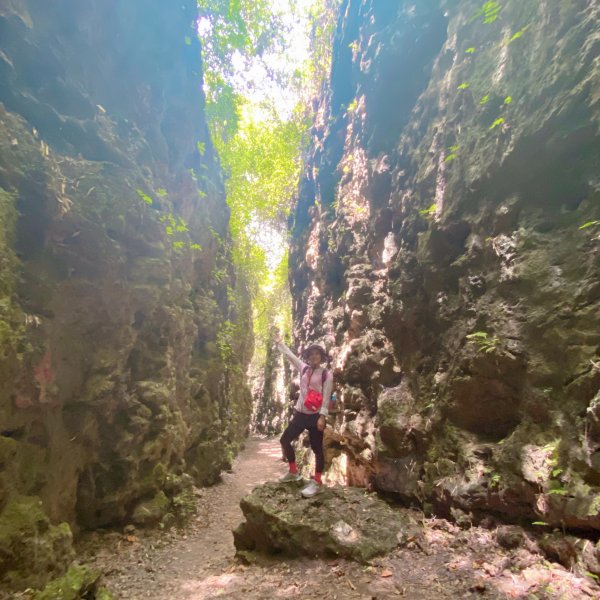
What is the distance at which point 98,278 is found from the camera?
7094 mm

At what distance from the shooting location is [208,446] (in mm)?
10250

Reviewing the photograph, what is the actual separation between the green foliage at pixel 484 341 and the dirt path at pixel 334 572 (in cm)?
234

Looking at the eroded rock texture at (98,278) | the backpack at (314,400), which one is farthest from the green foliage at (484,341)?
the eroded rock texture at (98,278)

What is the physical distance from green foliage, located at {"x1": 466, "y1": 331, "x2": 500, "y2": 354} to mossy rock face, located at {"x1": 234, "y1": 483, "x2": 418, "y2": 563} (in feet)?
8.91

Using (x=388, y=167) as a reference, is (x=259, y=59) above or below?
above

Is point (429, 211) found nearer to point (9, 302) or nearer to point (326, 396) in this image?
point (326, 396)

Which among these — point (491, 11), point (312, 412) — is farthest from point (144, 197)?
point (491, 11)

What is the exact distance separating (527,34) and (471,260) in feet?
13.1

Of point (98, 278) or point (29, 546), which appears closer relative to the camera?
point (29, 546)

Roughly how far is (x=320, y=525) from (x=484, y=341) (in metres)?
3.45

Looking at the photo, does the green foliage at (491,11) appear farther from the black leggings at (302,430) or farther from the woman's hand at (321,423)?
the black leggings at (302,430)

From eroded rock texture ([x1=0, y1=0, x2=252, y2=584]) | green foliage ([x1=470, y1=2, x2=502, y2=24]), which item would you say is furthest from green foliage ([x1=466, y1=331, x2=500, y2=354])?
green foliage ([x1=470, y1=2, x2=502, y2=24])

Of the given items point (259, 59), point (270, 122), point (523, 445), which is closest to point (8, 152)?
point (523, 445)

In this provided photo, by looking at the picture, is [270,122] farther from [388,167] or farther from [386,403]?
[386,403]
